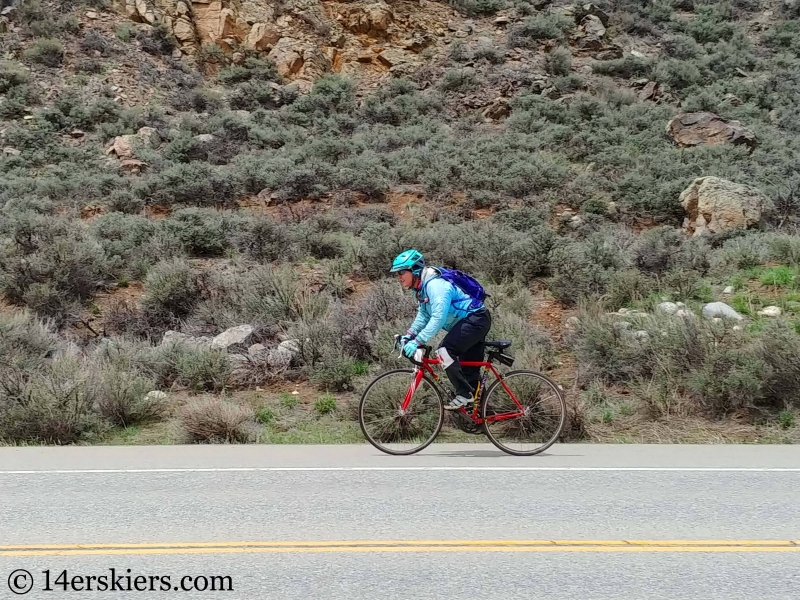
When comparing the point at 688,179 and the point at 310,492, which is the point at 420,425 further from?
the point at 688,179

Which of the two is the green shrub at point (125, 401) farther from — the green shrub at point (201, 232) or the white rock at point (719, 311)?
the white rock at point (719, 311)

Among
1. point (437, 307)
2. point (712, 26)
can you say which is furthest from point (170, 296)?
point (712, 26)

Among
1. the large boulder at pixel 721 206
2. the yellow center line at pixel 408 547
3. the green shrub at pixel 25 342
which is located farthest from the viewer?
the large boulder at pixel 721 206

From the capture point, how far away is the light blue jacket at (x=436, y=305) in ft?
22.7

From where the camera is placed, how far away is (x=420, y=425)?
311 inches

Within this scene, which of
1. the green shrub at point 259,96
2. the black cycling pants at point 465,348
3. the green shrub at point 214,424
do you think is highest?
the black cycling pants at point 465,348

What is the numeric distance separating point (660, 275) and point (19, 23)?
27.9 meters

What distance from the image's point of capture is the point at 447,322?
7512 mm

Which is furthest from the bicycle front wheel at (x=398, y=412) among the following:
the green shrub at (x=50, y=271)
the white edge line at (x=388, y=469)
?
the green shrub at (x=50, y=271)

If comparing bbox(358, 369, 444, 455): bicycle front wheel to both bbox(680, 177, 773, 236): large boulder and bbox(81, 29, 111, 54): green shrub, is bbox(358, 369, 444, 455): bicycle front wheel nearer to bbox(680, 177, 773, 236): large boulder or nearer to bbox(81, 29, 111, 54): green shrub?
bbox(680, 177, 773, 236): large boulder

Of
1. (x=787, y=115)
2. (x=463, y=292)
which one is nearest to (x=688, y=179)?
(x=787, y=115)

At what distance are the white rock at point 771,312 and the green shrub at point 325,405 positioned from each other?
7.16 meters

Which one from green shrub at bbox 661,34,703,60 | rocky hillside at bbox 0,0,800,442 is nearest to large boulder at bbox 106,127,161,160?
rocky hillside at bbox 0,0,800,442

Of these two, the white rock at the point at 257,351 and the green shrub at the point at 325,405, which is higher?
the green shrub at the point at 325,405
